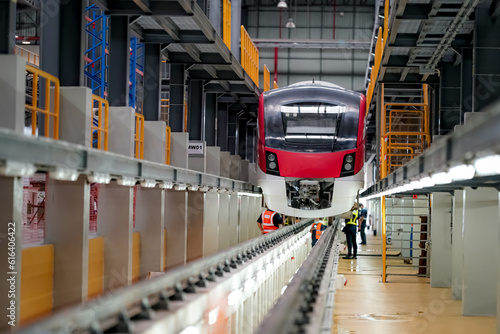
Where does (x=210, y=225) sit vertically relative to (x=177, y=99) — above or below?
below

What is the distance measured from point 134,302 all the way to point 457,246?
395 inches

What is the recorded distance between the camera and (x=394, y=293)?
13.7 metres

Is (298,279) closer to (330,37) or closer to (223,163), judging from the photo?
(223,163)

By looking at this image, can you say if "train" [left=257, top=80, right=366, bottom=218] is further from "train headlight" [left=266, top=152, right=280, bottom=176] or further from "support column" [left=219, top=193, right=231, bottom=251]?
"support column" [left=219, top=193, right=231, bottom=251]

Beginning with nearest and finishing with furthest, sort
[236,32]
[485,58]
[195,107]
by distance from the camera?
[485,58]
[195,107]
[236,32]

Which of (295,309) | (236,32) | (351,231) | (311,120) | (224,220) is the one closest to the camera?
(295,309)

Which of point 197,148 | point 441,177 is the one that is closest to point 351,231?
point 197,148

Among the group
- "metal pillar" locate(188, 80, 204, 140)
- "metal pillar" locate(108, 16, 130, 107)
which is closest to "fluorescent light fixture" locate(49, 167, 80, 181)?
"metal pillar" locate(108, 16, 130, 107)

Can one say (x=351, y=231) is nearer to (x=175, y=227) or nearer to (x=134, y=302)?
(x=175, y=227)

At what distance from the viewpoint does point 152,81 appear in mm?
13609

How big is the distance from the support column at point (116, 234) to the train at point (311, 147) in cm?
536

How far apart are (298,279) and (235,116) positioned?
2046cm

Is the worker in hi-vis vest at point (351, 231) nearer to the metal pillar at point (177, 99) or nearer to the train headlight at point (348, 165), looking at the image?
the metal pillar at point (177, 99)

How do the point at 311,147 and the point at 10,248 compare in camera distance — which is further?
the point at 311,147
